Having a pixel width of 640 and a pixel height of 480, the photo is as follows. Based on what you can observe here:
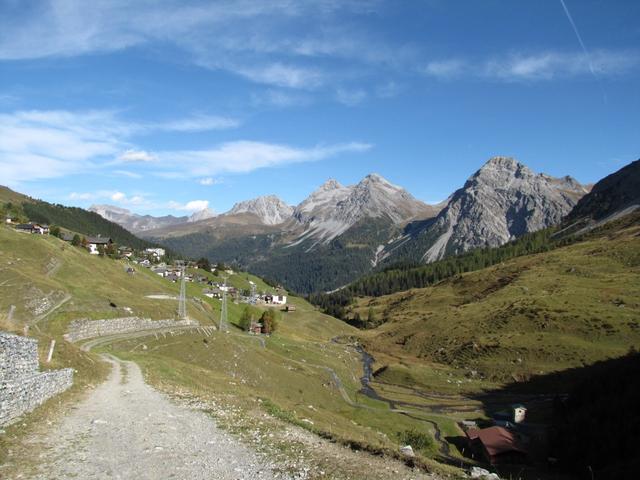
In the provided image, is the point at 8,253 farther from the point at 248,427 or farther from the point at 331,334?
the point at 331,334

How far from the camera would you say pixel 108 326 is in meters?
66.6

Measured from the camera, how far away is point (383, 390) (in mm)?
104438

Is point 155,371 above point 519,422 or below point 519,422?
above

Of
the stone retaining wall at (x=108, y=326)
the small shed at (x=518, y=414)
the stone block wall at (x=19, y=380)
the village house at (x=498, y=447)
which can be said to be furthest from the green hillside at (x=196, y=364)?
the small shed at (x=518, y=414)

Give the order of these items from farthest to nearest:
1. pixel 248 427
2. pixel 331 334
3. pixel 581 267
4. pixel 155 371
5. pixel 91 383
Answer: pixel 331 334 < pixel 581 267 < pixel 155 371 < pixel 91 383 < pixel 248 427

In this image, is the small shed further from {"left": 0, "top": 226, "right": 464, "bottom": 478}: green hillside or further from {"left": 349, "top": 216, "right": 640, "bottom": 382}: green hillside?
{"left": 349, "top": 216, "right": 640, "bottom": 382}: green hillside

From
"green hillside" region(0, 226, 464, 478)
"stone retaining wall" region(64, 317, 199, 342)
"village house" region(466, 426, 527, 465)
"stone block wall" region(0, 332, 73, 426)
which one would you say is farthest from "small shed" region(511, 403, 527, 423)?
"stone block wall" region(0, 332, 73, 426)

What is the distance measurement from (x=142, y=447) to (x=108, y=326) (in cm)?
5422

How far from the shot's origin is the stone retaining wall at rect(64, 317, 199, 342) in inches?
2318

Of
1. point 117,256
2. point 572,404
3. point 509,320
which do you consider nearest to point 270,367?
point 572,404

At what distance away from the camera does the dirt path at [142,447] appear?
15703 millimetres

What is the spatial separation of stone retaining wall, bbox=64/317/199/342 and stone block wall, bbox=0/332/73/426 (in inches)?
1387

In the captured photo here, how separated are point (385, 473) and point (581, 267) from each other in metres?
191

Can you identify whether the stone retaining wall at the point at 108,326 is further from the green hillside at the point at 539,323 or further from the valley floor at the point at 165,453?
the green hillside at the point at 539,323
